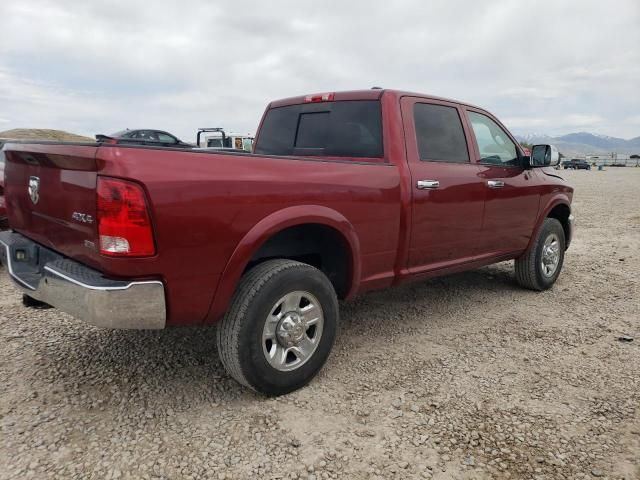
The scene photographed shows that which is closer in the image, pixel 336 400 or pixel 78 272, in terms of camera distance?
pixel 78 272

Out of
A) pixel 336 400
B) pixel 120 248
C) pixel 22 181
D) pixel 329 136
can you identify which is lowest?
pixel 336 400

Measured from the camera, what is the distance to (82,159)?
2248 mm

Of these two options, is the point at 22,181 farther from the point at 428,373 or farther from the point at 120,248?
the point at 428,373

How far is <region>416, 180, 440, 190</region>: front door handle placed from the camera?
3.43 m

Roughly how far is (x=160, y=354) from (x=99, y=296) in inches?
50.0

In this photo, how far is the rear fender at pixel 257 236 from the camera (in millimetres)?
2494

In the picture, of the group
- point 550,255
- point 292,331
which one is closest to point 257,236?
point 292,331

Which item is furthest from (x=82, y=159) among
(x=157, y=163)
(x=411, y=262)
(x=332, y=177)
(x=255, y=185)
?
(x=411, y=262)

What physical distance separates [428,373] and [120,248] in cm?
204

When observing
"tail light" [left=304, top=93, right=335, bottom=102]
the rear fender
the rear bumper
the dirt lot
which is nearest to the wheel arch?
the dirt lot

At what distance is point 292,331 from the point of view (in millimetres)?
2785

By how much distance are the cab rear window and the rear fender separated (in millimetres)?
855

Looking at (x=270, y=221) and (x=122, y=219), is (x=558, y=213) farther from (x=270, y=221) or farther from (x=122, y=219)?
(x=122, y=219)

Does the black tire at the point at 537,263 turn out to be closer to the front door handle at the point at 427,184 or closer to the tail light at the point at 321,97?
the front door handle at the point at 427,184
